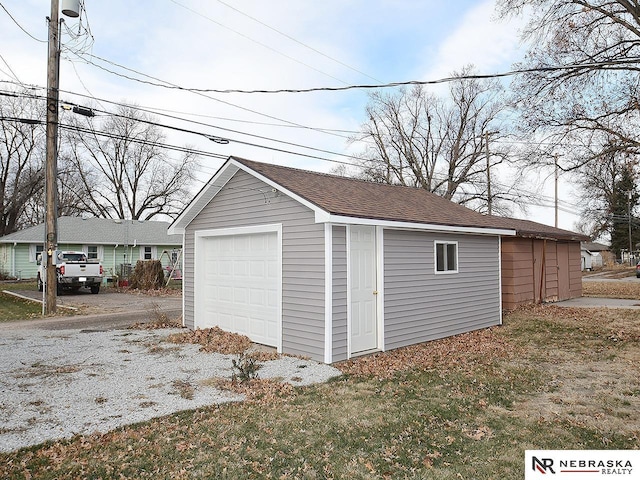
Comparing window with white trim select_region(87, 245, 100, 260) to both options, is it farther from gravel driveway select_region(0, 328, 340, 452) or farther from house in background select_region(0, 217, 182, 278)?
gravel driveway select_region(0, 328, 340, 452)

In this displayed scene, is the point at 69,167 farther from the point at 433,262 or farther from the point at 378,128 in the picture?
the point at 433,262

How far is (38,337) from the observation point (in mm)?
10047

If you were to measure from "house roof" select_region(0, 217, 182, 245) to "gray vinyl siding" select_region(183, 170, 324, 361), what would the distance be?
17.3 m

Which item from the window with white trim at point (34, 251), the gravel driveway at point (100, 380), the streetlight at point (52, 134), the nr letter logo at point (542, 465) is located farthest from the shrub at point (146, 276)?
the nr letter logo at point (542, 465)

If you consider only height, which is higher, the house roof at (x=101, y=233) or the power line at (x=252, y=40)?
the power line at (x=252, y=40)

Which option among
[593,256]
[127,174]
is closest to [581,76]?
[127,174]

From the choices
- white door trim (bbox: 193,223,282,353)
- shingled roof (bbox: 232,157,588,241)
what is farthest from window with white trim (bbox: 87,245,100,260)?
shingled roof (bbox: 232,157,588,241)

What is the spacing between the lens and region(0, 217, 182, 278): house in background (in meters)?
26.7

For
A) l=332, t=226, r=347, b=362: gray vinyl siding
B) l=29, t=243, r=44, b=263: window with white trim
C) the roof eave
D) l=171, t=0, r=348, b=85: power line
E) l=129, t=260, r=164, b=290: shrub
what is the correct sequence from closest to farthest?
the roof eave
l=332, t=226, r=347, b=362: gray vinyl siding
l=171, t=0, r=348, b=85: power line
l=129, t=260, r=164, b=290: shrub
l=29, t=243, r=44, b=263: window with white trim

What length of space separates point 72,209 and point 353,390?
128ft

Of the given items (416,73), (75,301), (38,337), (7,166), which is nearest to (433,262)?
(416,73)

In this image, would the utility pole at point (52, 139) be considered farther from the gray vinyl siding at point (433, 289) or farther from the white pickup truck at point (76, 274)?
the gray vinyl siding at point (433, 289)

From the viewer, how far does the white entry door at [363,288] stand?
7.88 metres

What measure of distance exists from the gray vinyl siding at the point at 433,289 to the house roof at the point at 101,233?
18.8 m
